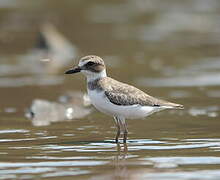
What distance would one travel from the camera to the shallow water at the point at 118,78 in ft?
31.0

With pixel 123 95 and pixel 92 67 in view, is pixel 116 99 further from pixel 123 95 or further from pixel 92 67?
pixel 92 67

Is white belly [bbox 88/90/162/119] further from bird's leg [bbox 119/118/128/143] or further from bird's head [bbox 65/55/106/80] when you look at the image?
bird's head [bbox 65/55/106/80]

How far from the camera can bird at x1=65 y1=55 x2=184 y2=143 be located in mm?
11047

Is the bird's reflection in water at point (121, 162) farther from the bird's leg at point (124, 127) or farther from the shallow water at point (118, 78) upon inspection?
the bird's leg at point (124, 127)

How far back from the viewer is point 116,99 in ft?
36.2

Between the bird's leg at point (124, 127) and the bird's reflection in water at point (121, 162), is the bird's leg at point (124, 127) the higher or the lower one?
the higher one

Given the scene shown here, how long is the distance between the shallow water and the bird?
17.0 inches

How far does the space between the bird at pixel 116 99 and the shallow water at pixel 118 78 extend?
432 mm

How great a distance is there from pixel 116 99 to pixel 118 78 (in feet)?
27.9

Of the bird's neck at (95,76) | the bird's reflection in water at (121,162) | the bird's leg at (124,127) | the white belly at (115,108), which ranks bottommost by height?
the bird's reflection in water at (121,162)

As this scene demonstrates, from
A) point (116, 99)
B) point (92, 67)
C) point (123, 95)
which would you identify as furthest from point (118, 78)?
point (116, 99)

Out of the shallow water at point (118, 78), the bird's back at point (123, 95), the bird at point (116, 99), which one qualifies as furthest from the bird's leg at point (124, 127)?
the bird's back at point (123, 95)

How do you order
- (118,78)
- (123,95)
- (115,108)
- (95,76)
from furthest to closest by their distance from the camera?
(118,78), (95,76), (123,95), (115,108)

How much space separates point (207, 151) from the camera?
10102mm
